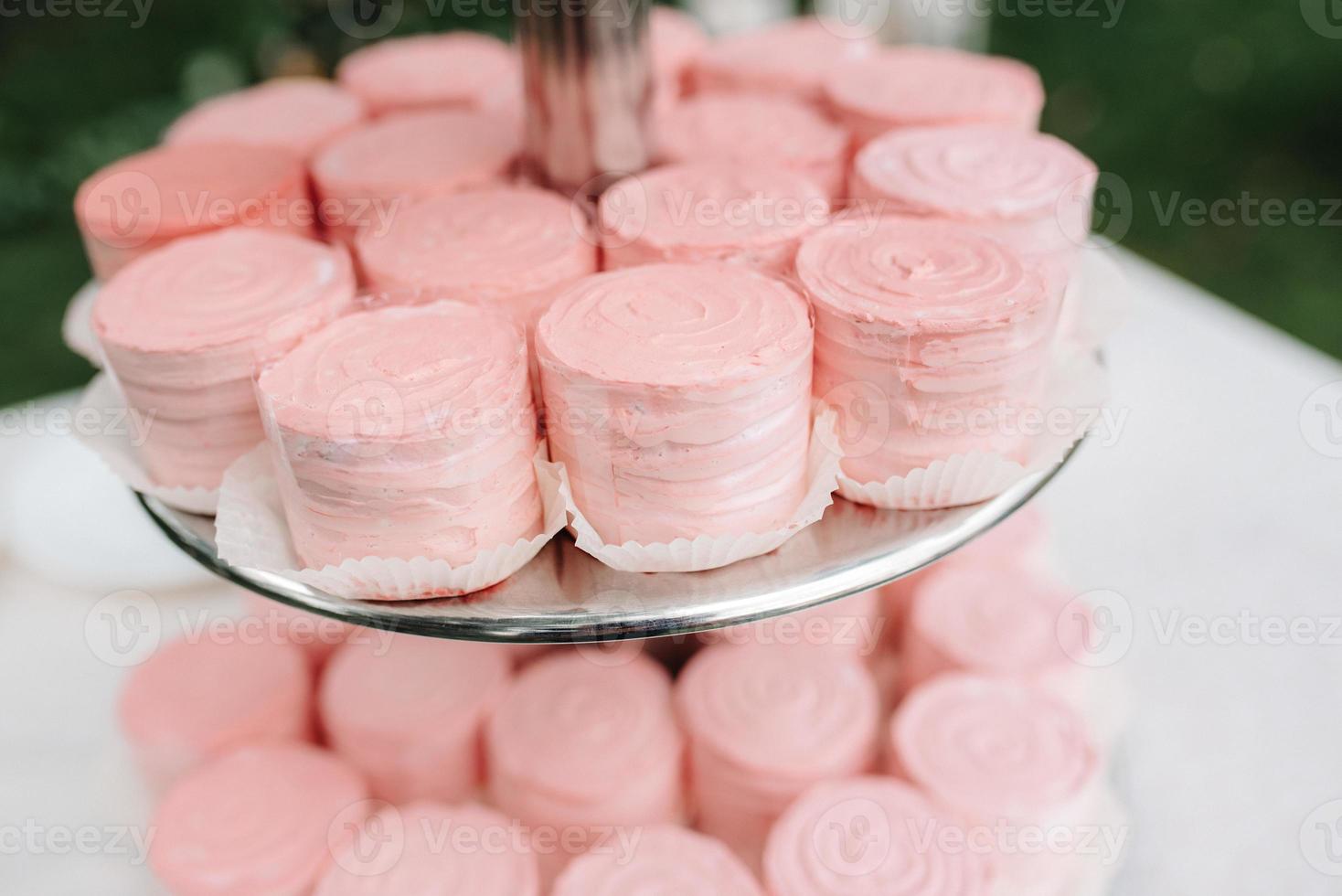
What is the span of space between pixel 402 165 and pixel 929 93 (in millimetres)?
809

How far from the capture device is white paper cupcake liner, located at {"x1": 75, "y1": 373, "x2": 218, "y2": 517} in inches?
47.4

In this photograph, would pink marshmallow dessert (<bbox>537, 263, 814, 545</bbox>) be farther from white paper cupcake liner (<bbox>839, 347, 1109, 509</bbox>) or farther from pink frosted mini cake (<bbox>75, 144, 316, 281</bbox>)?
pink frosted mini cake (<bbox>75, 144, 316, 281</bbox>)

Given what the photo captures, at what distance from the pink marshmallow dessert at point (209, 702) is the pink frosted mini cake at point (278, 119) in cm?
89

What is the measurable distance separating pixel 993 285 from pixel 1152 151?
154 inches

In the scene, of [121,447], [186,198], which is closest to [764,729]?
[121,447]

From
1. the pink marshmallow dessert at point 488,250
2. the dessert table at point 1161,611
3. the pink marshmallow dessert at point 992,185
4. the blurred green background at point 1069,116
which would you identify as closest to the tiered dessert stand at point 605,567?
the pink marshmallow dessert at point 488,250

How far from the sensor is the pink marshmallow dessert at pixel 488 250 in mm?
1239

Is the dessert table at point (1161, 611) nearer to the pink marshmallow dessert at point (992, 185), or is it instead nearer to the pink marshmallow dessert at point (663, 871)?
the pink marshmallow dessert at point (663, 871)

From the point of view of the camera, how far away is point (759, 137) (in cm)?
156

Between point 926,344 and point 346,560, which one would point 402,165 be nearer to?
point 346,560

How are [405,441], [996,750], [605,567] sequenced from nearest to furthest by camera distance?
1. [405,441]
2. [605,567]
3. [996,750]

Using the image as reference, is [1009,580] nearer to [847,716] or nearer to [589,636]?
[847,716]

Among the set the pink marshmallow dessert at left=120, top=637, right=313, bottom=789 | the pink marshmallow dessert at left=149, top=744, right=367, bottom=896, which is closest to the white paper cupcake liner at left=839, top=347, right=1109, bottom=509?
the pink marshmallow dessert at left=149, top=744, right=367, bottom=896

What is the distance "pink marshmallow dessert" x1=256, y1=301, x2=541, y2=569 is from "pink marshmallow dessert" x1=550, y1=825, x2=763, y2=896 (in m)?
0.63
